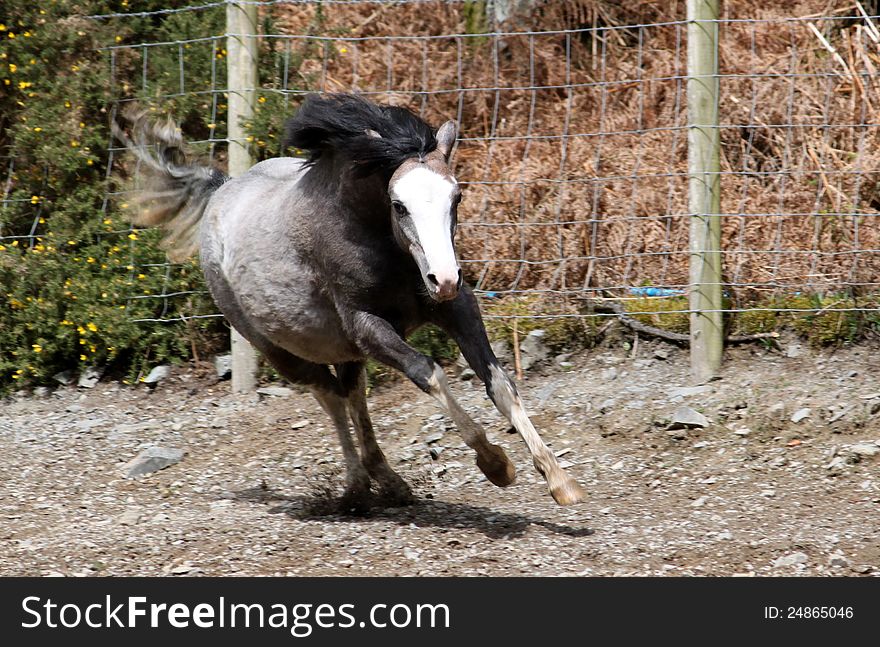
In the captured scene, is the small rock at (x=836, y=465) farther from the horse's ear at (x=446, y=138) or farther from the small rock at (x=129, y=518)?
the small rock at (x=129, y=518)

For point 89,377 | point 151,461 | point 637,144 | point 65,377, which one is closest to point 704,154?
point 637,144

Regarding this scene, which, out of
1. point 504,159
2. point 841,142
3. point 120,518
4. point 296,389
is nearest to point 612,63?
point 504,159

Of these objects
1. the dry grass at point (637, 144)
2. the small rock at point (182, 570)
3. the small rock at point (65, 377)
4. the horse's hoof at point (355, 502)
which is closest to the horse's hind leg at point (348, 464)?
the horse's hoof at point (355, 502)

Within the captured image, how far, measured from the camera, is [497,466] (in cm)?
448

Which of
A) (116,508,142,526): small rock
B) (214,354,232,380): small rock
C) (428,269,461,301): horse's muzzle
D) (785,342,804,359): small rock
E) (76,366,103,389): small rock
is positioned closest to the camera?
(428,269,461,301): horse's muzzle

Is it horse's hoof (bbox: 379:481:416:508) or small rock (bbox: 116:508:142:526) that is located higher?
horse's hoof (bbox: 379:481:416:508)

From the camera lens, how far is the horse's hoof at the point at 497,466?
4.45m

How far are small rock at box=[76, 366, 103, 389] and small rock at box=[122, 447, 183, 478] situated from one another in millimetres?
1210

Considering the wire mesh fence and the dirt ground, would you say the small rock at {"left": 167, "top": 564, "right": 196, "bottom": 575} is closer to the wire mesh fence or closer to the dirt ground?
the dirt ground

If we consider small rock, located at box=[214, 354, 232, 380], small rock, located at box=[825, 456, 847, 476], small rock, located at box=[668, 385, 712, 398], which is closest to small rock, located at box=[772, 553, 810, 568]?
small rock, located at box=[825, 456, 847, 476]

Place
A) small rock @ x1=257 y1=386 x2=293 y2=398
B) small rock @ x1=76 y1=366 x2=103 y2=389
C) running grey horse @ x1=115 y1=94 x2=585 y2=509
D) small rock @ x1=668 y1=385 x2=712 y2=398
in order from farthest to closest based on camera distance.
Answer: small rock @ x1=76 y1=366 x2=103 y2=389 < small rock @ x1=257 y1=386 x2=293 y2=398 < small rock @ x1=668 y1=385 x2=712 y2=398 < running grey horse @ x1=115 y1=94 x2=585 y2=509

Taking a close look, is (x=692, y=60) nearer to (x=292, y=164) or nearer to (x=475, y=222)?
(x=475, y=222)

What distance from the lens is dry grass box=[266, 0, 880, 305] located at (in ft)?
22.1

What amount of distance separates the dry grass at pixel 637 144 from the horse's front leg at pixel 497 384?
1.84 metres
